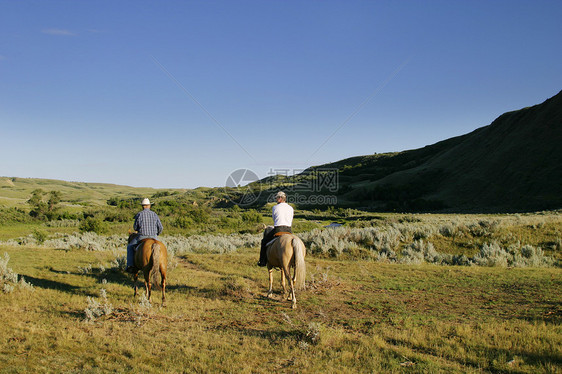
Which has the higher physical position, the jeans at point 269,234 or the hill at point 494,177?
the hill at point 494,177

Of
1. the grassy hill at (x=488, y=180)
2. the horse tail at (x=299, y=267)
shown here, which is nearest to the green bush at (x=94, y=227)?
the horse tail at (x=299, y=267)

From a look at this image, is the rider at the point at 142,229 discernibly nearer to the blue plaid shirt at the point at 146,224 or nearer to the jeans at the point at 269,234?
the blue plaid shirt at the point at 146,224

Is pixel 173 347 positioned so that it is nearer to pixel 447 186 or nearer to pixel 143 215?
pixel 143 215

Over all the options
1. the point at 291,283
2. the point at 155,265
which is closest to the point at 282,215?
the point at 291,283

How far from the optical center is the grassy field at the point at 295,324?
5.05m

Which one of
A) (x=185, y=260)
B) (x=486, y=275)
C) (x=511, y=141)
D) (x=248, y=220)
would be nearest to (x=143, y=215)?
(x=185, y=260)

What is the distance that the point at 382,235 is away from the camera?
17.6 m

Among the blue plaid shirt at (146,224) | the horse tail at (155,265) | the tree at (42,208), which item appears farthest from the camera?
the tree at (42,208)

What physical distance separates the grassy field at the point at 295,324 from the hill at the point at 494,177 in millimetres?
38551

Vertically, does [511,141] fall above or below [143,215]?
above

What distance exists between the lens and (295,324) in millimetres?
7055

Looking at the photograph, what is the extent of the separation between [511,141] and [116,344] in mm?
73121

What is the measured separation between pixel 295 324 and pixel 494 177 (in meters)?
59.5

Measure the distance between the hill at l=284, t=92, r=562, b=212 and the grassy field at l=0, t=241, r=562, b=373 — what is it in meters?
38.6
